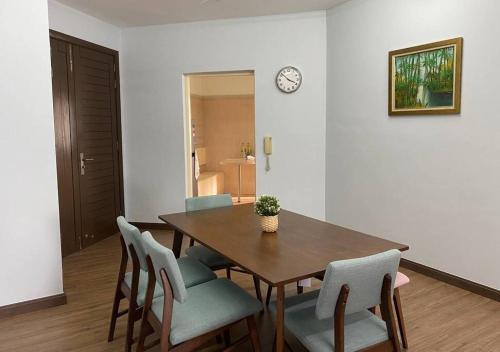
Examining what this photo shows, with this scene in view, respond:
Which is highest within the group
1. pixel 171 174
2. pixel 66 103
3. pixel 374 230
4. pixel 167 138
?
pixel 66 103

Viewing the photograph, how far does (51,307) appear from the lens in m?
3.03

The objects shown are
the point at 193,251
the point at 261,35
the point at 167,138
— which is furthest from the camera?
the point at 167,138

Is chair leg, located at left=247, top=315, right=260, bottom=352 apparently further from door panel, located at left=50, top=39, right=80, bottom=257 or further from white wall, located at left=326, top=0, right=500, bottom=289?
door panel, located at left=50, top=39, right=80, bottom=257

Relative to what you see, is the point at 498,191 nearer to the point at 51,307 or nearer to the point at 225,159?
the point at 51,307

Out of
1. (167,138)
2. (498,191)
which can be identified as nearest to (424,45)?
(498,191)

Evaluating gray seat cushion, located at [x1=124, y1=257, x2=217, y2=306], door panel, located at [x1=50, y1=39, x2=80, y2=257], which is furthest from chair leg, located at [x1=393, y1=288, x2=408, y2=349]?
door panel, located at [x1=50, y1=39, x2=80, y2=257]

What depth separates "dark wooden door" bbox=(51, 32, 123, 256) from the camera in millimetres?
4172

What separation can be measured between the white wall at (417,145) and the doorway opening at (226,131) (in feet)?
10.0

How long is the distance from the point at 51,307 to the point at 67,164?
5.60 feet

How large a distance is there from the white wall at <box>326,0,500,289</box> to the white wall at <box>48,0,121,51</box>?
8.53 ft

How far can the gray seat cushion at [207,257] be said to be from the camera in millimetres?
2820

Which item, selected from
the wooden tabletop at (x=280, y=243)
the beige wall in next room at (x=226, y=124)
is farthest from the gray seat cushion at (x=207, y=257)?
the beige wall in next room at (x=226, y=124)

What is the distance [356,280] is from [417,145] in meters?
2.33

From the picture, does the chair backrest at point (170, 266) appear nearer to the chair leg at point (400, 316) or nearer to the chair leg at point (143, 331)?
the chair leg at point (143, 331)
